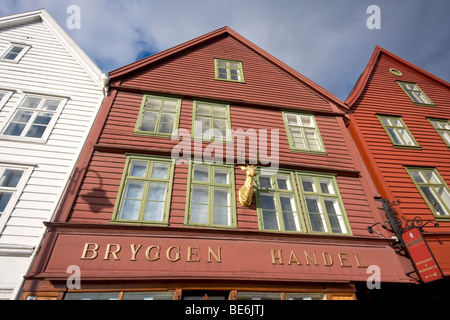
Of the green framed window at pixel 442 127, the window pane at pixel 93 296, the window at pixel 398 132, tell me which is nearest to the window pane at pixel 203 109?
the window pane at pixel 93 296

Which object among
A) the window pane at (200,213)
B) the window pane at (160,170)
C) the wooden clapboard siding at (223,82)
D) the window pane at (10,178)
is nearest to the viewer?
the window pane at (10,178)

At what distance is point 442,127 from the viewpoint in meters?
11.8

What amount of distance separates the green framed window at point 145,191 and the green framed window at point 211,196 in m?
0.63

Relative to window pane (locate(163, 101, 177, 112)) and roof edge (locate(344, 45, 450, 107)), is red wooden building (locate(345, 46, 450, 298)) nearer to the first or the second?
roof edge (locate(344, 45, 450, 107))

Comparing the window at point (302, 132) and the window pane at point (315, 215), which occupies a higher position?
the window at point (302, 132)

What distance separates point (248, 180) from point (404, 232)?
4.76 metres

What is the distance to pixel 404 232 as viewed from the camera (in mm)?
7148

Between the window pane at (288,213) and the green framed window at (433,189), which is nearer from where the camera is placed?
the window pane at (288,213)

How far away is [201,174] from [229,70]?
19.7ft

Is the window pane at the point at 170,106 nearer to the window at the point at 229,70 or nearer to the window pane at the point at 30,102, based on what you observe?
the window at the point at 229,70

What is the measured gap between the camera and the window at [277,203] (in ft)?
22.9

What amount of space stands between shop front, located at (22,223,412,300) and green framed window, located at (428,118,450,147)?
7.90 metres
